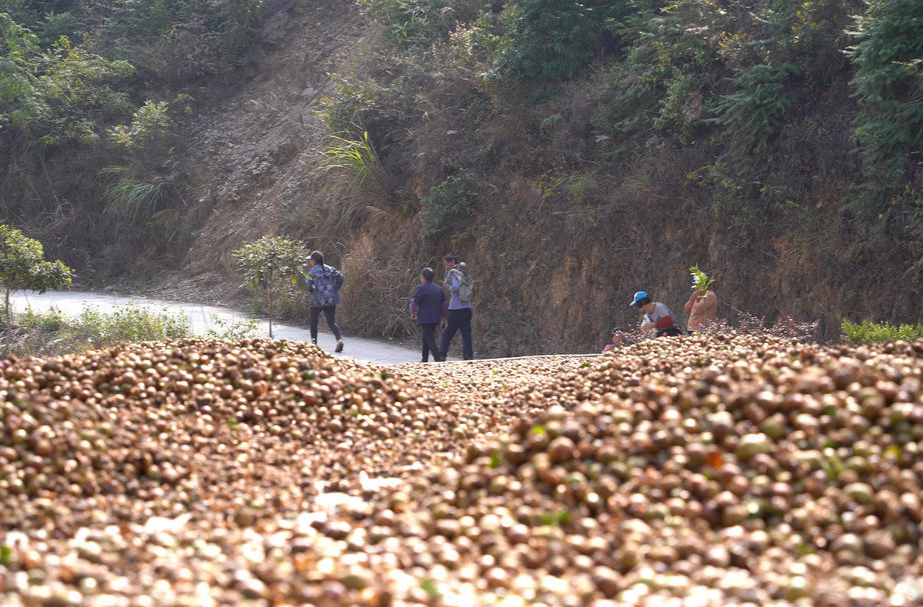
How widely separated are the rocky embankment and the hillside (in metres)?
6.22

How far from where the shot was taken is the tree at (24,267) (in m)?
13.8

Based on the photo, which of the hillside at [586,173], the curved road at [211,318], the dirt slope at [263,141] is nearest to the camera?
the hillside at [586,173]

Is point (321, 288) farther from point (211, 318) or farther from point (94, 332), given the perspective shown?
point (211, 318)

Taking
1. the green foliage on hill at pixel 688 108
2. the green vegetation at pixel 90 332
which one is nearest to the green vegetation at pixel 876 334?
the green foliage on hill at pixel 688 108

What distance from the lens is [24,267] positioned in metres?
13.9

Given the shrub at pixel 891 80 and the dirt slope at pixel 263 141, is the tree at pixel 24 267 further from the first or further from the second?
the shrub at pixel 891 80

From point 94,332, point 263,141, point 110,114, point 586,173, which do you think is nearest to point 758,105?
point 586,173

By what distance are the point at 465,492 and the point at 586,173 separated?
11733mm

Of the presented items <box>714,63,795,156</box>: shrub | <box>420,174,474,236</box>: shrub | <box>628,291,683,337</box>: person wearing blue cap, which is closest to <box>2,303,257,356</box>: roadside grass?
<box>420,174,474,236</box>: shrub

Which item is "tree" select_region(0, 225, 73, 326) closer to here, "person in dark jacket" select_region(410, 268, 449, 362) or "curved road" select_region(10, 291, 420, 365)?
"curved road" select_region(10, 291, 420, 365)

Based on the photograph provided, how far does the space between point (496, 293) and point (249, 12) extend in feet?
47.6

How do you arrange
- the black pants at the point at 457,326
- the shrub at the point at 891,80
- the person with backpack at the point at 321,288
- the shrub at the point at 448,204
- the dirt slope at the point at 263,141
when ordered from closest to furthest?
the shrub at the point at 891,80
the black pants at the point at 457,326
the person with backpack at the point at 321,288
the shrub at the point at 448,204
the dirt slope at the point at 263,141

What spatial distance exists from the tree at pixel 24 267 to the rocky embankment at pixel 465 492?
8555 millimetres

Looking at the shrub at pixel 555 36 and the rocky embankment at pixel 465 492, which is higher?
the shrub at pixel 555 36
